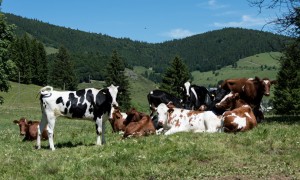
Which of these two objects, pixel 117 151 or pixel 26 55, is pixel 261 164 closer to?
pixel 117 151

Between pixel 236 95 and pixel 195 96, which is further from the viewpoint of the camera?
pixel 195 96

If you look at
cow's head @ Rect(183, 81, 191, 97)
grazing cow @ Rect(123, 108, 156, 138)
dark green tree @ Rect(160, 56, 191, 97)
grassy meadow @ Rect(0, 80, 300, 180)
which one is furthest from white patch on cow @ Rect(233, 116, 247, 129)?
dark green tree @ Rect(160, 56, 191, 97)

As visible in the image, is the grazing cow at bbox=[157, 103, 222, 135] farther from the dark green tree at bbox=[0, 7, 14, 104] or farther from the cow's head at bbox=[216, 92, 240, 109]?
the dark green tree at bbox=[0, 7, 14, 104]

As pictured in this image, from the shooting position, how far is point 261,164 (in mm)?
10898

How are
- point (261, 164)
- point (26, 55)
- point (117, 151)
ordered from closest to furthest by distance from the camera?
point (261, 164), point (117, 151), point (26, 55)

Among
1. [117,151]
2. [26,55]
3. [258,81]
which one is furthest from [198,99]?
[26,55]

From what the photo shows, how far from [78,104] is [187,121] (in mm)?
4465

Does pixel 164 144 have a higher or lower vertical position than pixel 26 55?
lower

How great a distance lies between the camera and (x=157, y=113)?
59.2 ft

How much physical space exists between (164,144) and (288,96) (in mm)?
56345

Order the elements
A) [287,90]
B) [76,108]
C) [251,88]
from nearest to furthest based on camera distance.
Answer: [76,108]
[251,88]
[287,90]

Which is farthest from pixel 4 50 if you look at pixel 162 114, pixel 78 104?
pixel 78 104

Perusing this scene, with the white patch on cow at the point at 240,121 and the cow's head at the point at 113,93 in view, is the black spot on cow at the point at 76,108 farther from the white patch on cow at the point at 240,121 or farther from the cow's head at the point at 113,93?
the white patch on cow at the point at 240,121

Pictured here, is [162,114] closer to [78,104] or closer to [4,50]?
[78,104]
